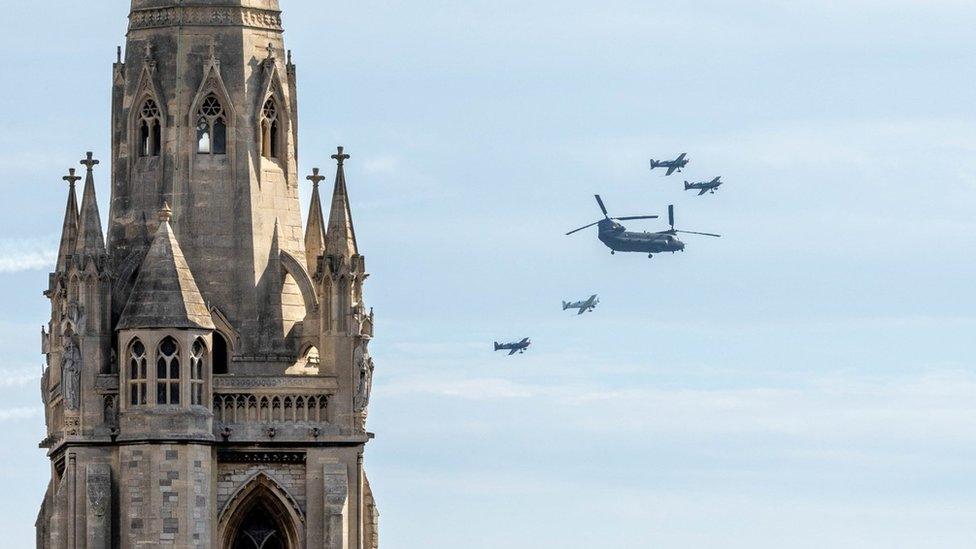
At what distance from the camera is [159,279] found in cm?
17138

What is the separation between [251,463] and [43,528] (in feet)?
29.5

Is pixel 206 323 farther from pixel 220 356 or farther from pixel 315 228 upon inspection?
pixel 315 228

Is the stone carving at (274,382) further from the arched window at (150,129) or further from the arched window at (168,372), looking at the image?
the arched window at (150,129)

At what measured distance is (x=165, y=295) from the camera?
17100 cm

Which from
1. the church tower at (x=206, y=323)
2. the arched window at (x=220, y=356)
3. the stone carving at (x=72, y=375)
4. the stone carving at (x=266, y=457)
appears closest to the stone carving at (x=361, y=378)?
the church tower at (x=206, y=323)

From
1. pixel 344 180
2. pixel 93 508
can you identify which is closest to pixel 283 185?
pixel 344 180

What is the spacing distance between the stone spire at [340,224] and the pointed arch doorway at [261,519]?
914 centimetres

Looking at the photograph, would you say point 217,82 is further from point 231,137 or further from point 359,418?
point 359,418

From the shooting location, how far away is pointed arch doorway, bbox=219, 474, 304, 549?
564 ft

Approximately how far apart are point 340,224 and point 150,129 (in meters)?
8.32

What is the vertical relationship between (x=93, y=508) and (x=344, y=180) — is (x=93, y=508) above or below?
below

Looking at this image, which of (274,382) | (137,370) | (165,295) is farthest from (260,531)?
(165,295)

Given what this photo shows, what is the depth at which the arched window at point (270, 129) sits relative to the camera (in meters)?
176

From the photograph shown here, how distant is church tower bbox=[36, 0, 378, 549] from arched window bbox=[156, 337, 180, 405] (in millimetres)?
53
